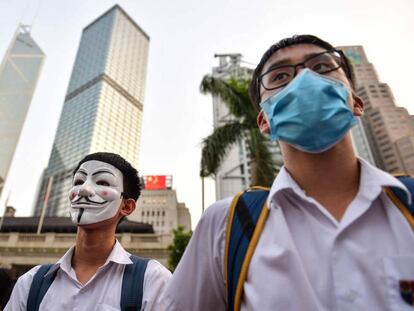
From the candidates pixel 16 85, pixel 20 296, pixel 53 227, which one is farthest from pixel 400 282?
pixel 16 85

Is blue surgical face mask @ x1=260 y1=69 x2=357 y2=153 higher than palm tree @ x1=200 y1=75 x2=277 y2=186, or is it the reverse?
palm tree @ x1=200 y1=75 x2=277 y2=186

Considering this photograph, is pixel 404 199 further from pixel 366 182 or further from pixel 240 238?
pixel 240 238

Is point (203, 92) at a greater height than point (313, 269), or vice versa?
point (203, 92)

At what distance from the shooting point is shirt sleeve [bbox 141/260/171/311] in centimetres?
184

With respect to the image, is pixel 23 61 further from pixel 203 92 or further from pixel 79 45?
pixel 203 92

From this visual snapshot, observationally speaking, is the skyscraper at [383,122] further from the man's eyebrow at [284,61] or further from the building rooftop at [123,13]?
the building rooftop at [123,13]

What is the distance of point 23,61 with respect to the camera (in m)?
86.4

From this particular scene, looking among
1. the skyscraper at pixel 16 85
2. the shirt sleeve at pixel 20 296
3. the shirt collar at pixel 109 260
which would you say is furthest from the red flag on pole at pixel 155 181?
the shirt sleeve at pixel 20 296

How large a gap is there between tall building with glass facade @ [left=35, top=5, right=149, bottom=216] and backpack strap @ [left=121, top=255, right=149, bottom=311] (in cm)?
9548

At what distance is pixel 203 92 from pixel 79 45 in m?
140

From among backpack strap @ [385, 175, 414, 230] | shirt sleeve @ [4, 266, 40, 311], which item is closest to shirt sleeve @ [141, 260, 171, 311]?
Result: shirt sleeve @ [4, 266, 40, 311]

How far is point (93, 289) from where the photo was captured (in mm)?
2057

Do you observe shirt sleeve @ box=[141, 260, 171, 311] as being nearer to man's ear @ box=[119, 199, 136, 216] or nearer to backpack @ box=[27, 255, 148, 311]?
backpack @ box=[27, 255, 148, 311]

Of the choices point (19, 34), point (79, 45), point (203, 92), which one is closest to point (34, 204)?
point (19, 34)
